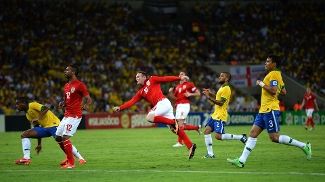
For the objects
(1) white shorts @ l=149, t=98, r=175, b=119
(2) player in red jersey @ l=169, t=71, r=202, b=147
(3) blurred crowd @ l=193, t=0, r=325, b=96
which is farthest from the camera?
(3) blurred crowd @ l=193, t=0, r=325, b=96

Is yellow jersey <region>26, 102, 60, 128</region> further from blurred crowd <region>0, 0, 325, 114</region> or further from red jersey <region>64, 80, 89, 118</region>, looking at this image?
blurred crowd <region>0, 0, 325, 114</region>

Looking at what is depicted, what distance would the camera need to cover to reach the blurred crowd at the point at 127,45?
4094cm

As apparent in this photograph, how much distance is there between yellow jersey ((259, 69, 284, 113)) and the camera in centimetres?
1357

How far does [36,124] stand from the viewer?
16125 mm

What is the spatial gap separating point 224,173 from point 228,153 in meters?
5.73

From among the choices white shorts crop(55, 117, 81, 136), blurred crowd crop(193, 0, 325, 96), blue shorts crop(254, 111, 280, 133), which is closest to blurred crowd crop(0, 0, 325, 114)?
blurred crowd crop(193, 0, 325, 96)

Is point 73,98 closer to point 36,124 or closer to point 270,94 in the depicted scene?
point 36,124

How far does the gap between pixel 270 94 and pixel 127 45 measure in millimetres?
34665

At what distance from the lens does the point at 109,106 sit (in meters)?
40.8

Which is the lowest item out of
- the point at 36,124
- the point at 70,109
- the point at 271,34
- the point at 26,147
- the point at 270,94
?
the point at 26,147

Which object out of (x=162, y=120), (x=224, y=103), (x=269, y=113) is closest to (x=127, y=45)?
(x=224, y=103)

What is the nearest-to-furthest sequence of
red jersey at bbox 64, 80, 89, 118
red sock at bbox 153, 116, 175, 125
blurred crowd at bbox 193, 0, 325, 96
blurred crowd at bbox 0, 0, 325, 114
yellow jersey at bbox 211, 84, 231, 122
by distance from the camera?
1. red jersey at bbox 64, 80, 89, 118
2. red sock at bbox 153, 116, 175, 125
3. yellow jersey at bbox 211, 84, 231, 122
4. blurred crowd at bbox 0, 0, 325, 114
5. blurred crowd at bbox 193, 0, 325, 96

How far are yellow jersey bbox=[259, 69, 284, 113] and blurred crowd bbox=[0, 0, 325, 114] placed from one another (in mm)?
25348

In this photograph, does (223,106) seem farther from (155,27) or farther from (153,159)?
(155,27)
